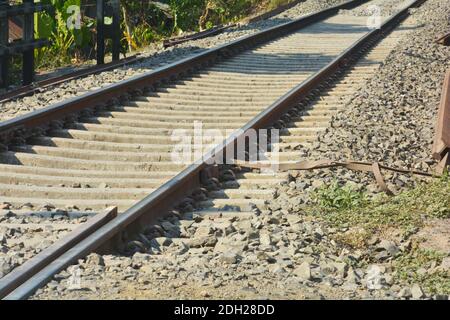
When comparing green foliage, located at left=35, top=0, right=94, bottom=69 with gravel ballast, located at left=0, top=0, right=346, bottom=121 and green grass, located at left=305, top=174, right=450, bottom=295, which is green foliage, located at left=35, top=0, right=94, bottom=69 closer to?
gravel ballast, located at left=0, top=0, right=346, bottom=121

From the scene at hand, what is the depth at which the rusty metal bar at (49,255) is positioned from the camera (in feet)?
15.4

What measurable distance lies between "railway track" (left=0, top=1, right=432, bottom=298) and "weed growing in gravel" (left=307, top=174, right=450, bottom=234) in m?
0.45

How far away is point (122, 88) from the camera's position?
1047cm

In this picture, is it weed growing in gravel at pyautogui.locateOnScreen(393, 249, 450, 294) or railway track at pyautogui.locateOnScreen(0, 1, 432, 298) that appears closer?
weed growing in gravel at pyautogui.locateOnScreen(393, 249, 450, 294)

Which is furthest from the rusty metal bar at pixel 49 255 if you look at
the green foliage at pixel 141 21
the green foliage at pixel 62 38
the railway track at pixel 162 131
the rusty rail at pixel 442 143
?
the green foliage at pixel 62 38

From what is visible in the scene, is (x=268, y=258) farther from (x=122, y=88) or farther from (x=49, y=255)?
(x=122, y=88)

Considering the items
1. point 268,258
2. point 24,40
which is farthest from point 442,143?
point 24,40

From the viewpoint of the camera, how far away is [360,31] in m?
19.5

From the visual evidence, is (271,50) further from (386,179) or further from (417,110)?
(386,179)

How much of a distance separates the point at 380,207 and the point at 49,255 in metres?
2.44

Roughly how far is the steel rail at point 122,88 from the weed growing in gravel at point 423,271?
3644 mm

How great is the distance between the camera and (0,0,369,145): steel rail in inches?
333

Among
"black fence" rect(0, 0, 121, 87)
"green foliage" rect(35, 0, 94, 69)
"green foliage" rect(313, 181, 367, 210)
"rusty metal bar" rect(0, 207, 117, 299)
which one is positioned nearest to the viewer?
"rusty metal bar" rect(0, 207, 117, 299)

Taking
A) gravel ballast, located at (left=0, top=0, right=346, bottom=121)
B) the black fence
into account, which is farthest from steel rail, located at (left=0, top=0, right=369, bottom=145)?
the black fence
